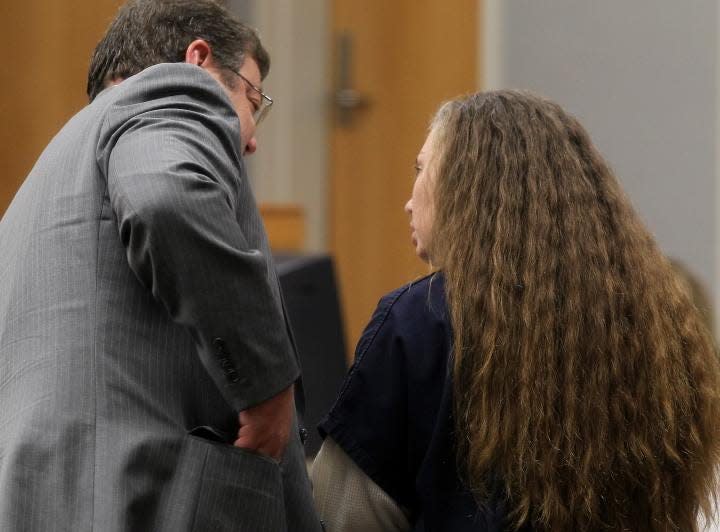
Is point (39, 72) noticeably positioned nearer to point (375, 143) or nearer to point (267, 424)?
point (375, 143)

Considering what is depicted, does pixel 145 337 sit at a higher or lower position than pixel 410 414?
higher

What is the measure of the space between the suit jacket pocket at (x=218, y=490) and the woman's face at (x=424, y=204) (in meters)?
0.42

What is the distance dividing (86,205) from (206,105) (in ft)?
0.73

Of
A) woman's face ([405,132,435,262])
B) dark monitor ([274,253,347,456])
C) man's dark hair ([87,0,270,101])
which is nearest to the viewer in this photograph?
woman's face ([405,132,435,262])

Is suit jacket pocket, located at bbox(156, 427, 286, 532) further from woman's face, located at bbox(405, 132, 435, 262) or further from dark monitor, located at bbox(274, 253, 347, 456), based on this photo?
dark monitor, located at bbox(274, 253, 347, 456)

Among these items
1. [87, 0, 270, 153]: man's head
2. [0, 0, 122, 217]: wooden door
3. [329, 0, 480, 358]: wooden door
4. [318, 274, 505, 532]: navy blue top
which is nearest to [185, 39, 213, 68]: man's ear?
[87, 0, 270, 153]: man's head

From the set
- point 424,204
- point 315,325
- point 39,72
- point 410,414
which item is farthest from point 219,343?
point 39,72

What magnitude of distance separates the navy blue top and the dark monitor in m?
1.04

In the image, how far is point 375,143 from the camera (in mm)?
4977

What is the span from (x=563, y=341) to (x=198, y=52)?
785 millimetres

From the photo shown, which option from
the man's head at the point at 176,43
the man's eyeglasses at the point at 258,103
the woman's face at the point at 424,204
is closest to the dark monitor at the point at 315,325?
the man's eyeglasses at the point at 258,103

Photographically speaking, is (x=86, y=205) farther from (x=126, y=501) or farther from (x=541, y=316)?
(x=541, y=316)

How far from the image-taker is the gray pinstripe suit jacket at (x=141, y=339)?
63.4 inches

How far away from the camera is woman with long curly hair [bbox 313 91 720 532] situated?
1.76 m
